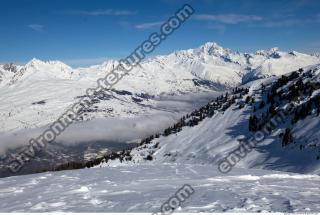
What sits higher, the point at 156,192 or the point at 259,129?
the point at 259,129

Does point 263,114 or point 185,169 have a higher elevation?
point 263,114

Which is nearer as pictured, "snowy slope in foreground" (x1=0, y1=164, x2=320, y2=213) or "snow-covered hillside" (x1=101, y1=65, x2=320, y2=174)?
"snowy slope in foreground" (x1=0, y1=164, x2=320, y2=213)

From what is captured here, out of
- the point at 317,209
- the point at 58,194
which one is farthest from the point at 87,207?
the point at 317,209

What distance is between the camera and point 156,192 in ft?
74.6

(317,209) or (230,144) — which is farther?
(230,144)

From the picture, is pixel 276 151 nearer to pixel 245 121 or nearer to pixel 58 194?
pixel 245 121

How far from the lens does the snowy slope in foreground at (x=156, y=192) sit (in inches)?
727

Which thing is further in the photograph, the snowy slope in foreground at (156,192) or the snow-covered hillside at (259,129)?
the snow-covered hillside at (259,129)

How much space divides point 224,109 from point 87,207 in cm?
13676

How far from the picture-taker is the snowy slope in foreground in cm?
1847

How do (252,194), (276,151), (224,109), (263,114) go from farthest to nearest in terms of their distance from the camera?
(224,109) < (263,114) < (276,151) < (252,194)

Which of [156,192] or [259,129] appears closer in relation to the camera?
[156,192]

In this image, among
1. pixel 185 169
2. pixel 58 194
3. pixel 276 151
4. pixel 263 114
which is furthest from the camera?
pixel 263 114

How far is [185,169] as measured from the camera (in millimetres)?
35344
